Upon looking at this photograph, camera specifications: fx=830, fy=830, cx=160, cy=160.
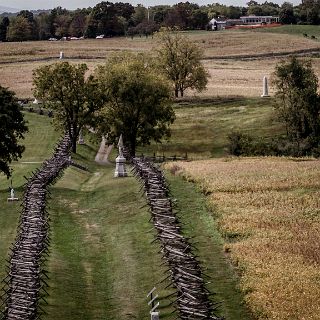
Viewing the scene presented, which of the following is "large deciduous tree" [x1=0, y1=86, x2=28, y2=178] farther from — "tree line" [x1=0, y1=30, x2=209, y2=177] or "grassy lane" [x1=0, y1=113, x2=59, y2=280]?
"tree line" [x1=0, y1=30, x2=209, y2=177]

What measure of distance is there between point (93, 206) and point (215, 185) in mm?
7442

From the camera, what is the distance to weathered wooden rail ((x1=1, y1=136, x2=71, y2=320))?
95.3 feet

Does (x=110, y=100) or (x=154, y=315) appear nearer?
(x=154, y=315)

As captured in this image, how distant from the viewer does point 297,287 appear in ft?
97.1

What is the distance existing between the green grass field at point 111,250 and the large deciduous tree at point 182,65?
5716 centimetres

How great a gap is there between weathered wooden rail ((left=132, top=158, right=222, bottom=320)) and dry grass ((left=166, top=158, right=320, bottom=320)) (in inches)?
67.9

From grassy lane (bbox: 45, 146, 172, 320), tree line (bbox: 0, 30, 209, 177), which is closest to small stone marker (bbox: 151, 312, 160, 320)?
grassy lane (bbox: 45, 146, 172, 320)

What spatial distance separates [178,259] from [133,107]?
4767cm

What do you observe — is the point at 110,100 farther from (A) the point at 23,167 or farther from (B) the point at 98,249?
(B) the point at 98,249

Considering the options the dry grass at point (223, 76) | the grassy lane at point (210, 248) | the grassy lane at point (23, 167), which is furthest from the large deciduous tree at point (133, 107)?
the dry grass at point (223, 76)

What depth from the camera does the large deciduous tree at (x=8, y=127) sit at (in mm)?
57844

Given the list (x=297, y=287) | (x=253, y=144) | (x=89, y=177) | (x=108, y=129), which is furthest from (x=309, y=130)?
(x=297, y=287)

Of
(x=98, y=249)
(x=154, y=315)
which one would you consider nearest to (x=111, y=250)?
(x=98, y=249)

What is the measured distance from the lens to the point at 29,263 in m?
33.8
